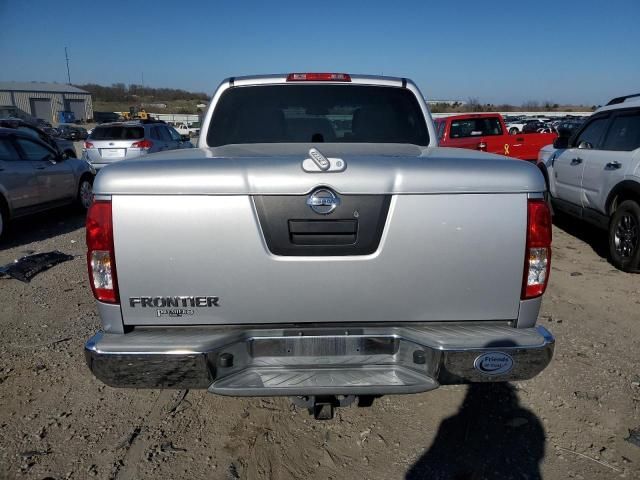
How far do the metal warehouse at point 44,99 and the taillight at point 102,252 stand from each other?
7722 cm

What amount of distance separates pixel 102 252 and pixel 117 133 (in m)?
13.5

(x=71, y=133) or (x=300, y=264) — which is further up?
(x=300, y=264)

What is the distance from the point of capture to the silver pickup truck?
209 centimetres

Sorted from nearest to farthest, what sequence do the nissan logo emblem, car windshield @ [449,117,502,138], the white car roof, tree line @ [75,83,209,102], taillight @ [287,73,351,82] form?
the nissan logo emblem, taillight @ [287,73,351,82], the white car roof, car windshield @ [449,117,502,138], tree line @ [75,83,209,102]

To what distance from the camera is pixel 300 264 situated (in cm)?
212

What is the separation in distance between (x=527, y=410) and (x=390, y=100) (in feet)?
8.11

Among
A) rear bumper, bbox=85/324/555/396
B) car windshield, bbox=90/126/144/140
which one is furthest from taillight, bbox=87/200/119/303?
car windshield, bbox=90/126/144/140

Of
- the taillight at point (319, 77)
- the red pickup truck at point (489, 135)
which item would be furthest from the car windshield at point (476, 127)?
the taillight at point (319, 77)

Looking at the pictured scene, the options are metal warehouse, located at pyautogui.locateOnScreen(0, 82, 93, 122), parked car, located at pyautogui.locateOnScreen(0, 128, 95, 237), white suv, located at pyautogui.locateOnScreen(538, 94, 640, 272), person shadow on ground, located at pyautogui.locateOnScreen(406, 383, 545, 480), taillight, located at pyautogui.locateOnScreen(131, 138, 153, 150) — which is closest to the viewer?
person shadow on ground, located at pyautogui.locateOnScreen(406, 383, 545, 480)

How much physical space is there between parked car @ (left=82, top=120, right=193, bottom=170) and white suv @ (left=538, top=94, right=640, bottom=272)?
10.9m

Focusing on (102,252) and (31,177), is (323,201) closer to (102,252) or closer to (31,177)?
(102,252)

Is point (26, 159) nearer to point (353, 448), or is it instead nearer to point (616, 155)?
point (353, 448)

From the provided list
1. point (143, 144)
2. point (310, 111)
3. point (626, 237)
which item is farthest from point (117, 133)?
point (626, 237)

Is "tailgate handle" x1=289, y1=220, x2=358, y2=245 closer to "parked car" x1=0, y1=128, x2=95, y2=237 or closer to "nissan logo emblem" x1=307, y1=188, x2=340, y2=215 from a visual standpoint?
"nissan logo emblem" x1=307, y1=188, x2=340, y2=215
